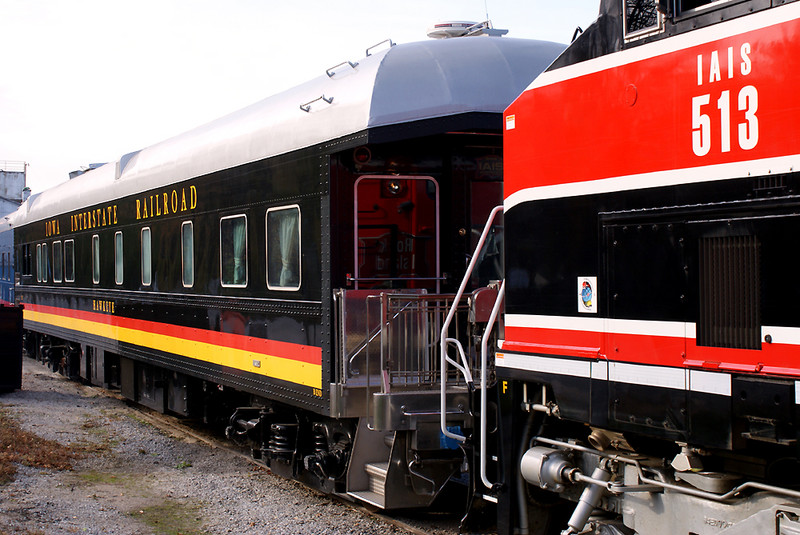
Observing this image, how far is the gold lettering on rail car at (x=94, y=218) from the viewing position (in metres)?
14.7

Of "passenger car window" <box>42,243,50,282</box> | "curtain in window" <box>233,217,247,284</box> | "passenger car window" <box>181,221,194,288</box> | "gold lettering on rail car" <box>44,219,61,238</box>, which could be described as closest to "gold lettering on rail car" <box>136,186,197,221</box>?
"passenger car window" <box>181,221,194,288</box>

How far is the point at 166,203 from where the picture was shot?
470 inches

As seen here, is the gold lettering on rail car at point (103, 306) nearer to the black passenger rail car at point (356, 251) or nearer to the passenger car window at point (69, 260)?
the passenger car window at point (69, 260)

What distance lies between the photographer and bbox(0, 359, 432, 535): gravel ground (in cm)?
787

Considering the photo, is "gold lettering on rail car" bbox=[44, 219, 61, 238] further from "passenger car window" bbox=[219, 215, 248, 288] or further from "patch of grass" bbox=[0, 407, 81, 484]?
"passenger car window" bbox=[219, 215, 248, 288]

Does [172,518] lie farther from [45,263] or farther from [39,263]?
[39,263]

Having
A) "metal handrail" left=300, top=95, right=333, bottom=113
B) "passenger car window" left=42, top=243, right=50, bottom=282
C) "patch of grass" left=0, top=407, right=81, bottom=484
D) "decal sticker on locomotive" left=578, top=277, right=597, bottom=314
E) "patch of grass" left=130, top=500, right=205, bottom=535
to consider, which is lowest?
"patch of grass" left=130, top=500, right=205, bottom=535

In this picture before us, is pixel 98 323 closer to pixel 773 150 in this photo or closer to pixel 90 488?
pixel 90 488

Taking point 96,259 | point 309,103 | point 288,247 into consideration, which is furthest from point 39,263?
point 309,103

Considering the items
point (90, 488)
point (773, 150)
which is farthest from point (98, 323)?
point (773, 150)

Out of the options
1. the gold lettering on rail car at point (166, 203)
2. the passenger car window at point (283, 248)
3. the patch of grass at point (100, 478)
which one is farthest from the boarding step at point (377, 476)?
the gold lettering on rail car at point (166, 203)

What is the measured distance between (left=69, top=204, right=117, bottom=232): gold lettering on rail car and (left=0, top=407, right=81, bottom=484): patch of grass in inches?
150

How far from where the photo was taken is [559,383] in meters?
5.18

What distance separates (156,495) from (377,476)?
104 inches
